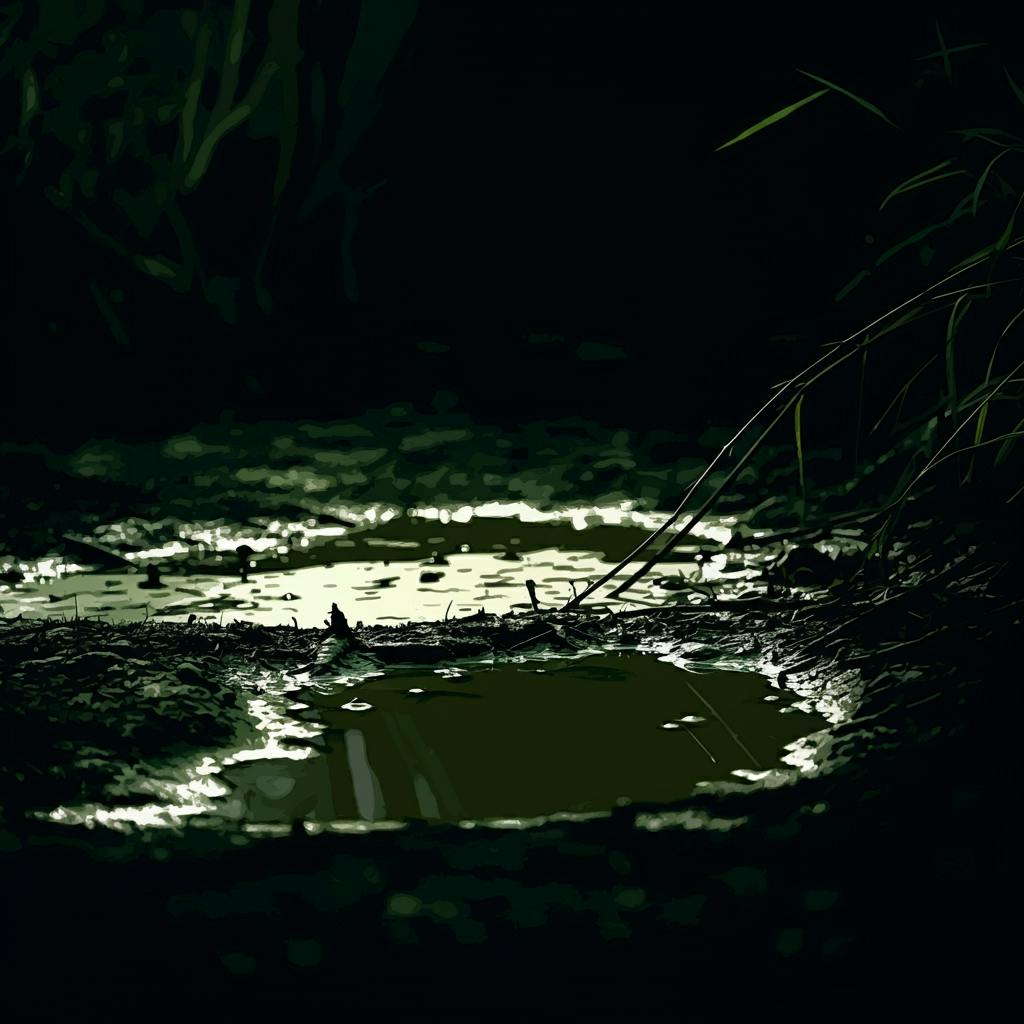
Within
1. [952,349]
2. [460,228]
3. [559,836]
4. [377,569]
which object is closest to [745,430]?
[952,349]

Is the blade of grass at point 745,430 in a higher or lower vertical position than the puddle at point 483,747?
higher

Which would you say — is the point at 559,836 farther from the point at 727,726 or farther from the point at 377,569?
the point at 377,569

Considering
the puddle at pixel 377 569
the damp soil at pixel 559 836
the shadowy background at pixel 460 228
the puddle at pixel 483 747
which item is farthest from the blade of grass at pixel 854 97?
the shadowy background at pixel 460 228

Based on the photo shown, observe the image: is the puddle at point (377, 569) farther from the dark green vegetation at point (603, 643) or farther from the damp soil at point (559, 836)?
the damp soil at point (559, 836)

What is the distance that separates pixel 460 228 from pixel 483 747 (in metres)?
3.27

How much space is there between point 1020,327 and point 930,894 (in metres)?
0.84

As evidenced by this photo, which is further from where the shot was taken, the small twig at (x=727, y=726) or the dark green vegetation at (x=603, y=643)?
the small twig at (x=727, y=726)

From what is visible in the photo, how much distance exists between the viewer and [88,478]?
3938 millimetres

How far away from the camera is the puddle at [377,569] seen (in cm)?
277

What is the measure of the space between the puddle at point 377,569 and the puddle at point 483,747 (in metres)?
0.34

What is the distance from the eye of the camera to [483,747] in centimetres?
202

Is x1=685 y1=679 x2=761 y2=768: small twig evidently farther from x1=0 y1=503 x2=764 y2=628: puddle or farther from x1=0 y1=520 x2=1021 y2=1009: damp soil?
x1=0 y1=503 x2=764 y2=628: puddle

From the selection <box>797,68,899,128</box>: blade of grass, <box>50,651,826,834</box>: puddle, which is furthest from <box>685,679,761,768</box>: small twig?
<box>797,68,899,128</box>: blade of grass

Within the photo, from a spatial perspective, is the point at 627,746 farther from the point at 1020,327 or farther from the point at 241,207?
the point at 241,207
